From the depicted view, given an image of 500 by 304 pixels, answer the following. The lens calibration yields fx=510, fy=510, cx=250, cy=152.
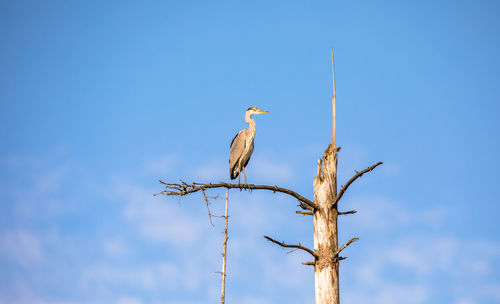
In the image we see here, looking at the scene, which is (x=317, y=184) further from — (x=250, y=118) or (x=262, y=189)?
(x=250, y=118)

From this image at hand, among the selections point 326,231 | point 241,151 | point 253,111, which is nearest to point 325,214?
point 326,231

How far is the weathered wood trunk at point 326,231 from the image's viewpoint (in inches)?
310

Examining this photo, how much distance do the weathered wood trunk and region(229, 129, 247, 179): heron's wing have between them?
16.2ft

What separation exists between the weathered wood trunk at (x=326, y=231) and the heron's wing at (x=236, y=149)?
16.2 ft

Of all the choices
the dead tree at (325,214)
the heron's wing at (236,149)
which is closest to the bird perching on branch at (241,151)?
the heron's wing at (236,149)

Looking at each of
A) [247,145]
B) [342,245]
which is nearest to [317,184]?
[342,245]

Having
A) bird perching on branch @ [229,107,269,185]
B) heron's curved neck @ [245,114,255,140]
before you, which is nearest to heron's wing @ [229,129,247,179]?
bird perching on branch @ [229,107,269,185]

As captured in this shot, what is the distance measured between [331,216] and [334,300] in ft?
4.26

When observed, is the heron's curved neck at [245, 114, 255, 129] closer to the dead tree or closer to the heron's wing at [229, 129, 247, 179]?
the heron's wing at [229, 129, 247, 179]

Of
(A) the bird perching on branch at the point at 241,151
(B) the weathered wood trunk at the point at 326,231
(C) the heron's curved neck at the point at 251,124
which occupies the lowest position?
(B) the weathered wood trunk at the point at 326,231

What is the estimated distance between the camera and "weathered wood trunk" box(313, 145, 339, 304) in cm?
786

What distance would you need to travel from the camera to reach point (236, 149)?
13625mm

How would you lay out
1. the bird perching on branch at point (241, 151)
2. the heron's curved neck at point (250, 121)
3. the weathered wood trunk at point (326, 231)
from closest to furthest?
1. the weathered wood trunk at point (326, 231)
2. the bird perching on branch at point (241, 151)
3. the heron's curved neck at point (250, 121)

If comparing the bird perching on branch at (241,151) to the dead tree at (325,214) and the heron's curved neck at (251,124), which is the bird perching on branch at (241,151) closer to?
the heron's curved neck at (251,124)
